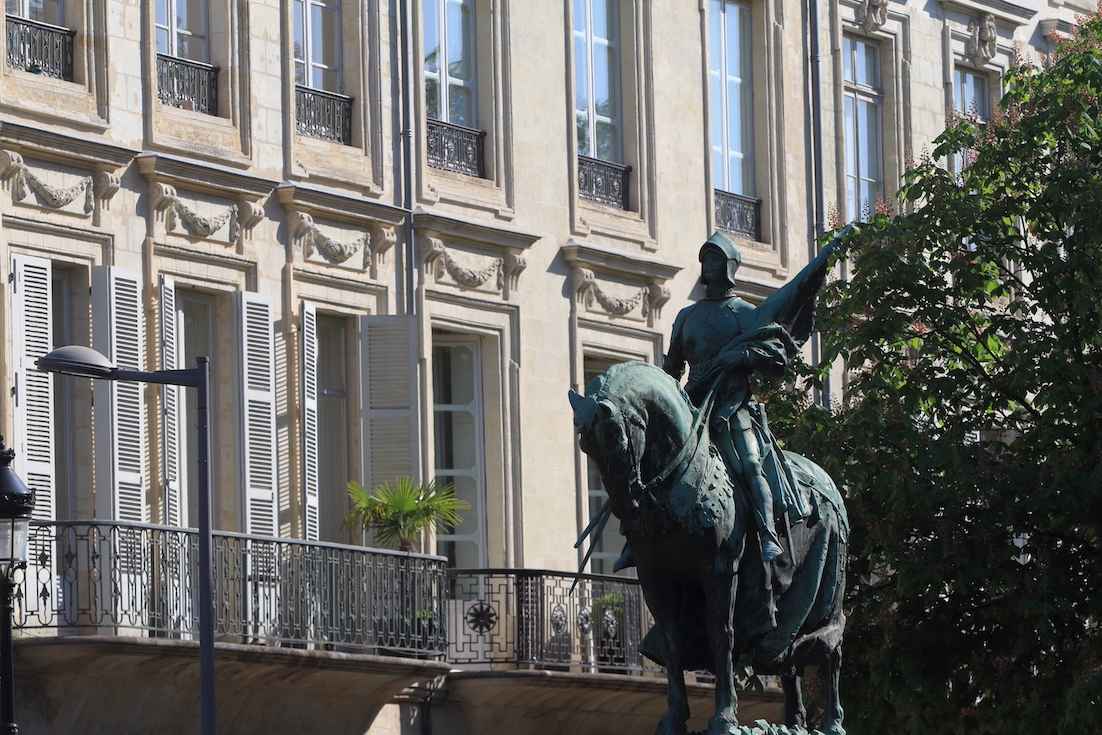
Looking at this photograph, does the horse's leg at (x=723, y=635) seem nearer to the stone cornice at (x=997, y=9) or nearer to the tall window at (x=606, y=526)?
the tall window at (x=606, y=526)

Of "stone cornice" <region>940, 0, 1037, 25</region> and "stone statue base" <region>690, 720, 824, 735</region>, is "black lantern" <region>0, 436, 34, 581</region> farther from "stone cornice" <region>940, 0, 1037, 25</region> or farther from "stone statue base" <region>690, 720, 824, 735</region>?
"stone cornice" <region>940, 0, 1037, 25</region>

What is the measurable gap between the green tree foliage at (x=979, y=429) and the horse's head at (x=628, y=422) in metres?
10.9

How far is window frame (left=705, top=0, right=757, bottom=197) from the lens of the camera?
36.4m

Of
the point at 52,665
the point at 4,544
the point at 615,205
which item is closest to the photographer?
the point at 4,544

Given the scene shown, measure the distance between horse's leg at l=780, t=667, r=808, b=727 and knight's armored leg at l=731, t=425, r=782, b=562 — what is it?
0.92m

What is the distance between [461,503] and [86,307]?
4866mm

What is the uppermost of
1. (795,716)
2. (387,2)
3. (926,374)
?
(387,2)

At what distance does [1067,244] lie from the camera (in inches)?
1159

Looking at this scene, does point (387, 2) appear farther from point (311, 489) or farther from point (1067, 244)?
point (1067, 244)

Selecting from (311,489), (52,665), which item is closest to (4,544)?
(52,665)

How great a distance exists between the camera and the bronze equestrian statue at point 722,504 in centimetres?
1684

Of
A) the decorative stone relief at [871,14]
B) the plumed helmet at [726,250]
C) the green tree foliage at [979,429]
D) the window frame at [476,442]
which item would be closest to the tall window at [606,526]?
the window frame at [476,442]

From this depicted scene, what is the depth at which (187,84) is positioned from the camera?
29.9 metres

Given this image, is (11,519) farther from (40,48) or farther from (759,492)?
(40,48)
